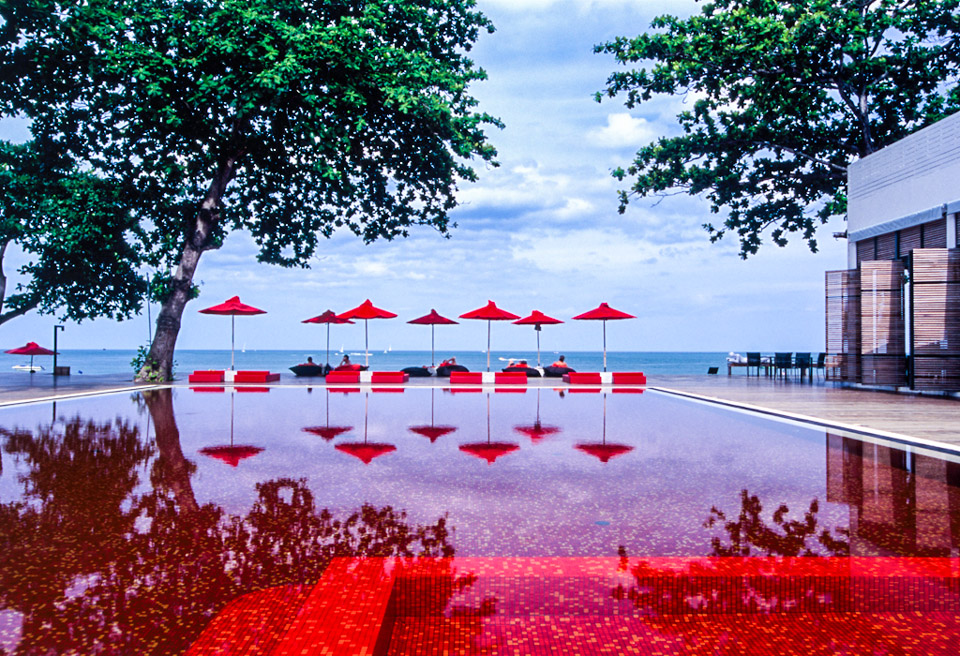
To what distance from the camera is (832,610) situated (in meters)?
3.97

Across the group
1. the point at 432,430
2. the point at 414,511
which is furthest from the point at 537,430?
the point at 414,511

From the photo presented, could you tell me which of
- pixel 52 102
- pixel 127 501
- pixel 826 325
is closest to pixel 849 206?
pixel 826 325

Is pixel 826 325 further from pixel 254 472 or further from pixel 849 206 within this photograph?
pixel 254 472

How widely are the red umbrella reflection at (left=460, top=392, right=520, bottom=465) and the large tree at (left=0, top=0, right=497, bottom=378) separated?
49.3ft

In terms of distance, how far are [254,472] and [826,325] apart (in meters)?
19.9

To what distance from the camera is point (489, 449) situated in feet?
31.3

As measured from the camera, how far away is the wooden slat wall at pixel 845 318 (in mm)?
20578

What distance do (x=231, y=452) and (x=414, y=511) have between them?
14.4ft

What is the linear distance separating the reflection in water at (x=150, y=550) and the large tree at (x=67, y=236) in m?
18.4

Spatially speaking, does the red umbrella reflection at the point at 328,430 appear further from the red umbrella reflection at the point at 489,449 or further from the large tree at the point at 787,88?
the large tree at the point at 787,88

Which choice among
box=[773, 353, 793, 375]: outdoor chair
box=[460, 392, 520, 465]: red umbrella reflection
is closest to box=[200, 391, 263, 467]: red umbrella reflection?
box=[460, 392, 520, 465]: red umbrella reflection

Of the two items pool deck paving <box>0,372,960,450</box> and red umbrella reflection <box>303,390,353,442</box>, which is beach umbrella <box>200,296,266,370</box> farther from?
red umbrella reflection <box>303,390,353,442</box>

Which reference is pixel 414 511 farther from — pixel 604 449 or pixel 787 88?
pixel 787 88

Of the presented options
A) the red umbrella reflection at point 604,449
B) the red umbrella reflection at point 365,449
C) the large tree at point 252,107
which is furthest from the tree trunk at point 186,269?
the red umbrella reflection at point 604,449
